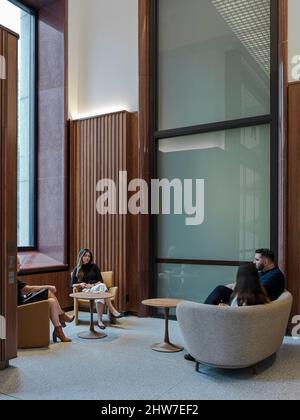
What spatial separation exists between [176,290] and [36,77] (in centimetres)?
484

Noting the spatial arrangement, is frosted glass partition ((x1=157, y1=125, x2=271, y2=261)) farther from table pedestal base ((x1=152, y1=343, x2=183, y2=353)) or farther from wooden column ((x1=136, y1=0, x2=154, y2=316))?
table pedestal base ((x1=152, y1=343, x2=183, y2=353))

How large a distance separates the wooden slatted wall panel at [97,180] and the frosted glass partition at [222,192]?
680 millimetres

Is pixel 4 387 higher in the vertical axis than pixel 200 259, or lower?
lower

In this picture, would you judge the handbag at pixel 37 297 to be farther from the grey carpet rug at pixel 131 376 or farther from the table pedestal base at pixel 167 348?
the table pedestal base at pixel 167 348

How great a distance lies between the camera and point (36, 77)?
25.7 ft

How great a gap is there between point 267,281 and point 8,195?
301cm

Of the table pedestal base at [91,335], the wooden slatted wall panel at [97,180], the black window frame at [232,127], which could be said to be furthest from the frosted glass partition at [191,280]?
the table pedestal base at [91,335]

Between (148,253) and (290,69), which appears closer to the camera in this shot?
(290,69)

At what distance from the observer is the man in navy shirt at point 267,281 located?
4.62m

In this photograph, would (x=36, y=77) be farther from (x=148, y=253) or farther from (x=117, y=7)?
(x=148, y=253)

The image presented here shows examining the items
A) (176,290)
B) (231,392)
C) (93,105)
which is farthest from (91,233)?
(231,392)

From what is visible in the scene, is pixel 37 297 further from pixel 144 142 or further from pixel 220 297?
pixel 144 142

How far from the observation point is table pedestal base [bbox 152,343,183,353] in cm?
475

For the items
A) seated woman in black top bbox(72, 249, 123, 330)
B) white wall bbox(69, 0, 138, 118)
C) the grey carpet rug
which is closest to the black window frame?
white wall bbox(69, 0, 138, 118)
